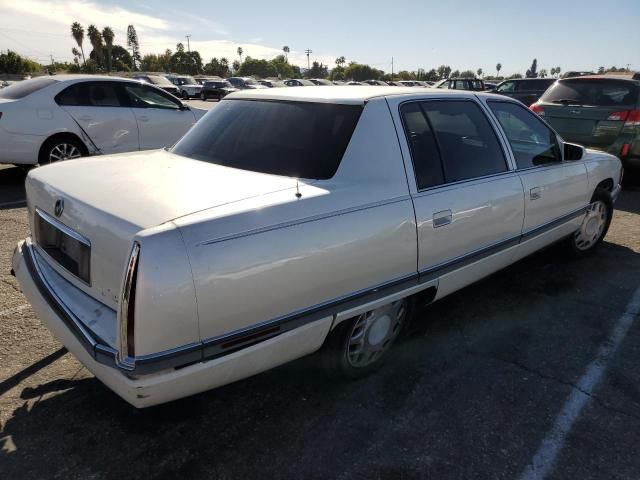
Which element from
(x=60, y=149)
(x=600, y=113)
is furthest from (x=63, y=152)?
(x=600, y=113)

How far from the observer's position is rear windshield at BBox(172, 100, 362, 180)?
2.56 metres

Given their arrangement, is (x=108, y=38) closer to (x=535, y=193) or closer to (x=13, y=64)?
(x=13, y=64)

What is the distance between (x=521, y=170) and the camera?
344 centimetres

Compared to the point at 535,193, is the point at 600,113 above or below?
above

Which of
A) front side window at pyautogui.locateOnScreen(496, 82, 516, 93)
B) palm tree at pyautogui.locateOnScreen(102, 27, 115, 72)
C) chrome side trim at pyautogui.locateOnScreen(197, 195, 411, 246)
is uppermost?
palm tree at pyautogui.locateOnScreen(102, 27, 115, 72)

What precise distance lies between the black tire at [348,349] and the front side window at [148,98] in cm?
→ 624

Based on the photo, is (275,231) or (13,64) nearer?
(275,231)

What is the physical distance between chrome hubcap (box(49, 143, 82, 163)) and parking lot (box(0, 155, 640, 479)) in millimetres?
3855

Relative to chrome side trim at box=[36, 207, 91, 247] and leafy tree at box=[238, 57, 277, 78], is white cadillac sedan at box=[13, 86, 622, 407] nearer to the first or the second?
chrome side trim at box=[36, 207, 91, 247]

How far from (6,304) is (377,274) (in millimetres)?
2775

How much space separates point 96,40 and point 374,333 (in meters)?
94.7

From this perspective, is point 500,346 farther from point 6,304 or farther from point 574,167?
point 6,304

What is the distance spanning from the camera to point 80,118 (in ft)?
22.7

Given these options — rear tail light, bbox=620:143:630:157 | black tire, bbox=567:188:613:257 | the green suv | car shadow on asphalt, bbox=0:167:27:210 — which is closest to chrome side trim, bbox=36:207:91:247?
car shadow on asphalt, bbox=0:167:27:210
